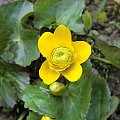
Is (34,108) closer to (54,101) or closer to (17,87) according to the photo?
(54,101)

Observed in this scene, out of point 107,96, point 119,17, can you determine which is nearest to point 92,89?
point 107,96

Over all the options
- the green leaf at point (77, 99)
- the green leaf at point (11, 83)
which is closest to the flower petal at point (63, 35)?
the green leaf at point (77, 99)

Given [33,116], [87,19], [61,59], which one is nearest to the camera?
[61,59]

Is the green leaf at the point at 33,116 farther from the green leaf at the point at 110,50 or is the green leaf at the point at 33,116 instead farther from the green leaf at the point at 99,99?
the green leaf at the point at 110,50

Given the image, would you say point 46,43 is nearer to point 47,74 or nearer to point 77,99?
point 47,74

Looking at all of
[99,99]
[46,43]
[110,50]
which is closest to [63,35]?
[46,43]

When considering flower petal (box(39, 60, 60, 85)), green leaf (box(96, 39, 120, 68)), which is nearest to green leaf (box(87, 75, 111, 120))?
green leaf (box(96, 39, 120, 68))

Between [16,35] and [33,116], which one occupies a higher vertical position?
[16,35]
